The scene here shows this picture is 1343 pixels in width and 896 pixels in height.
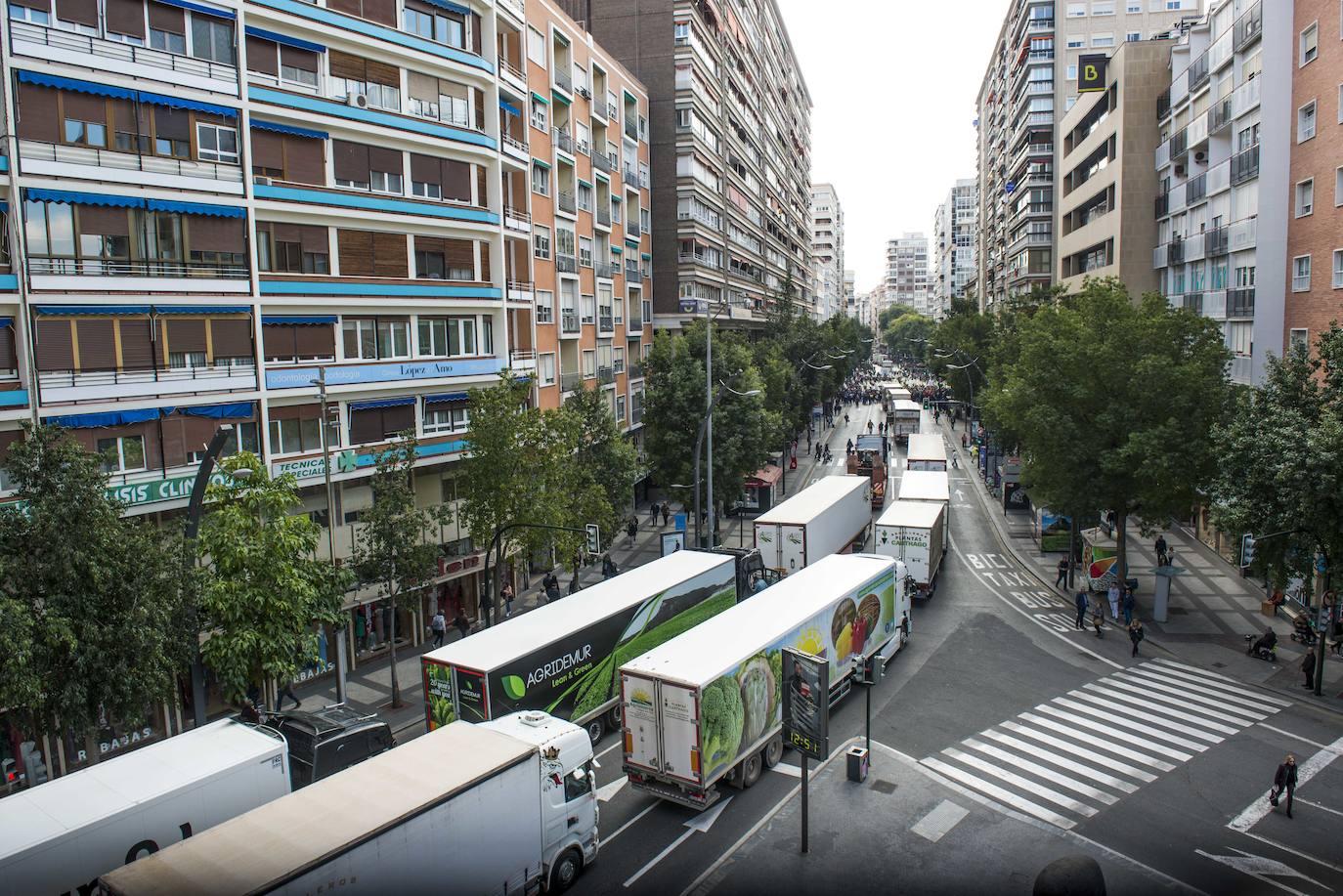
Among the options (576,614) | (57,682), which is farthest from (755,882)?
(57,682)

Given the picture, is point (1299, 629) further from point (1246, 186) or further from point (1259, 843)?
point (1246, 186)

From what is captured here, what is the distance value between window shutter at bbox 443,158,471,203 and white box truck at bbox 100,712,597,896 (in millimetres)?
22463

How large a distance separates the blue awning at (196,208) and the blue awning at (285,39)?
17.8ft

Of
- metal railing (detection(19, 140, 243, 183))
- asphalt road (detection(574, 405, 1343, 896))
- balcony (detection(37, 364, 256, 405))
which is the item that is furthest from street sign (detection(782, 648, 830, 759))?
metal railing (detection(19, 140, 243, 183))

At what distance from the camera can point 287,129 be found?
2894 centimetres

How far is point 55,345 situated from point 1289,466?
3228cm

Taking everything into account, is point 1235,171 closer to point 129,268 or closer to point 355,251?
point 355,251

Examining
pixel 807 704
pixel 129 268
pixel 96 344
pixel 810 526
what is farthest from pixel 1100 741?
pixel 129 268

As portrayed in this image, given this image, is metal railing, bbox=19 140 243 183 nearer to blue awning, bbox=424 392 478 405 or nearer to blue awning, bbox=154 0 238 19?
blue awning, bbox=154 0 238 19

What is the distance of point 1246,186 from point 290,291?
132ft

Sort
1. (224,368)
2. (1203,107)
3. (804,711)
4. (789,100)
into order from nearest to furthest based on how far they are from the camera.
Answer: (804,711) < (224,368) < (1203,107) < (789,100)

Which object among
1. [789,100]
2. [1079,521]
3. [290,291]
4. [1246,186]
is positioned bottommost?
[1079,521]

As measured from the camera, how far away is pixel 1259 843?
708 inches

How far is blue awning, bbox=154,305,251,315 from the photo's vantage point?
2594 centimetres
